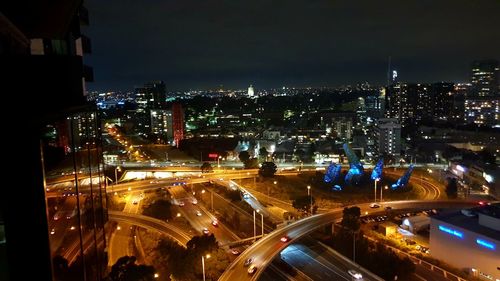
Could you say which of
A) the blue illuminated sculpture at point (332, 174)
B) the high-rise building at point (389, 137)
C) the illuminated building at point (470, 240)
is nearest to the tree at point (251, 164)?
the blue illuminated sculpture at point (332, 174)

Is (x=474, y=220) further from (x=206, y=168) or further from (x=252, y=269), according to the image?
(x=206, y=168)

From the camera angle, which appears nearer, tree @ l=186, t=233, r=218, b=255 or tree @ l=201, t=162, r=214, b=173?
tree @ l=186, t=233, r=218, b=255

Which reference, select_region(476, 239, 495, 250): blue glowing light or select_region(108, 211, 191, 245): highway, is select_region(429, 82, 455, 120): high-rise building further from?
select_region(108, 211, 191, 245): highway

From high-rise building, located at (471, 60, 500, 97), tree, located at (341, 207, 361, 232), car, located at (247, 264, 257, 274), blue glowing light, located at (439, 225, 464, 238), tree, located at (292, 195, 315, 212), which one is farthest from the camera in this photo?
high-rise building, located at (471, 60, 500, 97)

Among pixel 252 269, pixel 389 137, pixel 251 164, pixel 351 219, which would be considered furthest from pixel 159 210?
pixel 389 137

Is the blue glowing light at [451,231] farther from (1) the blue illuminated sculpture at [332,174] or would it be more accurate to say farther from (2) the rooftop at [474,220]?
(1) the blue illuminated sculpture at [332,174]

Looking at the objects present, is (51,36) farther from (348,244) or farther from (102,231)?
(348,244)

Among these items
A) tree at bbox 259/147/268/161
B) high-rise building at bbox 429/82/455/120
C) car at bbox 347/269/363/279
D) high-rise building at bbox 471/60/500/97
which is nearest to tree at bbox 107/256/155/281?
car at bbox 347/269/363/279
